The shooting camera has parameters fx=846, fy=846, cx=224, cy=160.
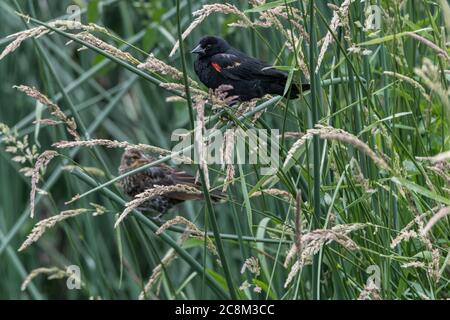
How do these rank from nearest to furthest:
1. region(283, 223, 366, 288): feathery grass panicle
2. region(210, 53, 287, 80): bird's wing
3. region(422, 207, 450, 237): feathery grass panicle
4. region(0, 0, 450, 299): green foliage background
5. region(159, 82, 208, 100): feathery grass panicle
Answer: region(422, 207, 450, 237): feathery grass panicle < region(283, 223, 366, 288): feathery grass panicle < region(159, 82, 208, 100): feathery grass panicle < region(0, 0, 450, 299): green foliage background < region(210, 53, 287, 80): bird's wing

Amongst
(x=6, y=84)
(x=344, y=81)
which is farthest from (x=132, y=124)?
(x=344, y=81)

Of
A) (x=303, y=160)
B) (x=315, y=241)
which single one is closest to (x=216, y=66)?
(x=303, y=160)

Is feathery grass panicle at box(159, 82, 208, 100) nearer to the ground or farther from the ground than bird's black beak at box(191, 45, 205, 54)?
nearer to the ground

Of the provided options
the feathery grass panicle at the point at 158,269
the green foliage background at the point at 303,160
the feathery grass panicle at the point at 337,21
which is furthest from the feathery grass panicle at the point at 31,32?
the feathery grass panicle at the point at 158,269

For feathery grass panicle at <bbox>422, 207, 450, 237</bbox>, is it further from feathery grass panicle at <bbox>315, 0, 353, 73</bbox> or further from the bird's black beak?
the bird's black beak

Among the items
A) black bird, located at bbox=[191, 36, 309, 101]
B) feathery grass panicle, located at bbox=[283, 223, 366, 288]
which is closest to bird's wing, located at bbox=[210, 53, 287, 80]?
black bird, located at bbox=[191, 36, 309, 101]

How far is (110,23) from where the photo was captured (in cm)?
444

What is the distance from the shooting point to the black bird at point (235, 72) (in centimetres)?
239

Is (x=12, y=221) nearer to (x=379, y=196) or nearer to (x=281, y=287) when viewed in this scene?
(x=281, y=287)

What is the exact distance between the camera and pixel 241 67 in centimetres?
248

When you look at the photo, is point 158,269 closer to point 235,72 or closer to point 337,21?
point 235,72

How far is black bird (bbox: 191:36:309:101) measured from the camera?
7.84 feet

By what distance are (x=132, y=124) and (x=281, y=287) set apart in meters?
2.09

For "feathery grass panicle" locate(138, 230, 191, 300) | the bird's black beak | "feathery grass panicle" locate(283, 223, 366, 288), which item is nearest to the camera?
"feathery grass panicle" locate(283, 223, 366, 288)
